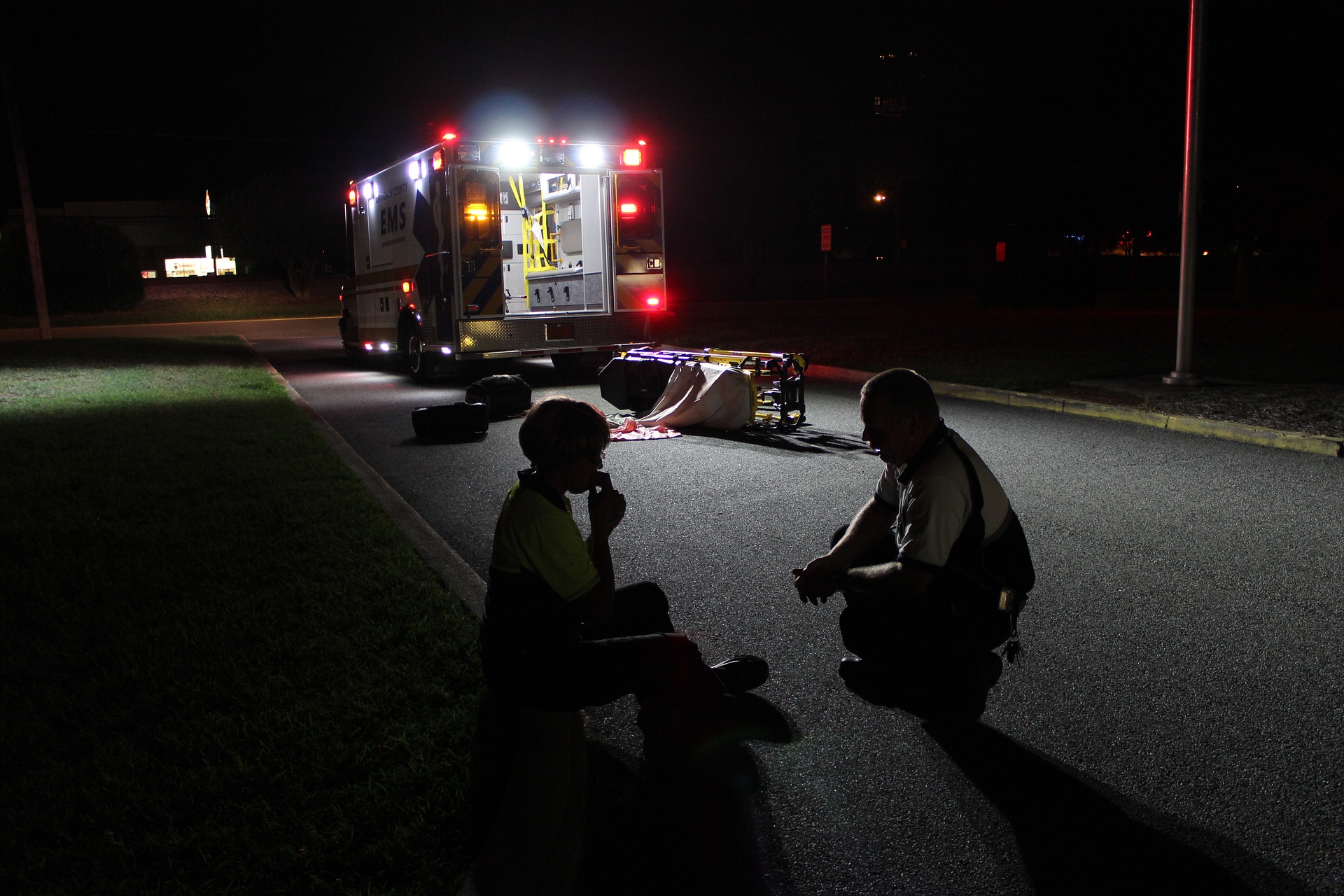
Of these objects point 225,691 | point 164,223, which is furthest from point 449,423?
point 164,223

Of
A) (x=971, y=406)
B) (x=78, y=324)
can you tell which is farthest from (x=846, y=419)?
(x=78, y=324)

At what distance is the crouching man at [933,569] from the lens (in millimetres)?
3221

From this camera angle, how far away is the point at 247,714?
12.3 feet

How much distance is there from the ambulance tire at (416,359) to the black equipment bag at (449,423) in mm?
5354

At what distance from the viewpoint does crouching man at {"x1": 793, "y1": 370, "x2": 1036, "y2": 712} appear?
10.6 feet

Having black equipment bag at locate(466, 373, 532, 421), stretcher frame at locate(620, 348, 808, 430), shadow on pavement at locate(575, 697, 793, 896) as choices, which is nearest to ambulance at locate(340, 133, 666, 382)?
black equipment bag at locate(466, 373, 532, 421)

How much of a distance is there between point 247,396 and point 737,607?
10.7 meters

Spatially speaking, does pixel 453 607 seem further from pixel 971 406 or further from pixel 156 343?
pixel 156 343

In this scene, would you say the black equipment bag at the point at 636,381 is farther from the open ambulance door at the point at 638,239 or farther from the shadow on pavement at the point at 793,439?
the open ambulance door at the point at 638,239

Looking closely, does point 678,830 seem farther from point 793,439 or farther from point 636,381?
point 636,381

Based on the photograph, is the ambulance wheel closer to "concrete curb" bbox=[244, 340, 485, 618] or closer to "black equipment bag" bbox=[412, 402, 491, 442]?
"black equipment bag" bbox=[412, 402, 491, 442]

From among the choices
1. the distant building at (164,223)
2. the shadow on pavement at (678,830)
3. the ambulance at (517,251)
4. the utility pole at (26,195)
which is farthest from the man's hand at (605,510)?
the distant building at (164,223)

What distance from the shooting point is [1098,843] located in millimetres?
2957

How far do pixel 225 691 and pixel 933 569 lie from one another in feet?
8.96
